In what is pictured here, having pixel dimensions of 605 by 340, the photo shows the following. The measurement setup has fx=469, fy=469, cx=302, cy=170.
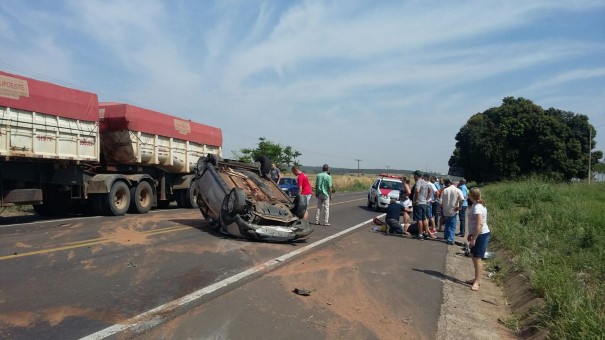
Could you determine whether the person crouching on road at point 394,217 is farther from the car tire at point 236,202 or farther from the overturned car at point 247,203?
the car tire at point 236,202

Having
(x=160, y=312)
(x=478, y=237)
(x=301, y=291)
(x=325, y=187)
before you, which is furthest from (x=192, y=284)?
(x=325, y=187)

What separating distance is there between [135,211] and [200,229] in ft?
15.5

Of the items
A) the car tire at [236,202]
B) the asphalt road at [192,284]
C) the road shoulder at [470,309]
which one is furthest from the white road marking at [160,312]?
the road shoulder at [470,309]

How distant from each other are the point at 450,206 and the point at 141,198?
389 inches

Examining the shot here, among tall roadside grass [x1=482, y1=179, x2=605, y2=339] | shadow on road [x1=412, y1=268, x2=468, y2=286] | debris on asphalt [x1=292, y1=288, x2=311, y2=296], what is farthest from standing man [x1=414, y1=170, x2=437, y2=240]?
debris on asphalt [x1=292, y1=288, x2=311, y2=296]

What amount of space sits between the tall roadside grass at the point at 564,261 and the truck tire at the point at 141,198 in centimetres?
1086

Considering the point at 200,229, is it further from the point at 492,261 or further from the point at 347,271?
the point at 492,261

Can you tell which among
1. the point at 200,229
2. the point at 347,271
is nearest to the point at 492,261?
the point at 347,271

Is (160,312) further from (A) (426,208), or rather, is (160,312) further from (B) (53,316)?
(A) (426,208)

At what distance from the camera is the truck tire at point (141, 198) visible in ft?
49.6

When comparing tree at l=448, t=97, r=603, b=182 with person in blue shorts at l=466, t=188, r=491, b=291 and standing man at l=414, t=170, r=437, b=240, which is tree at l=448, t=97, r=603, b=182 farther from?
person in blue shorts at l=466, t=188, r=491, b=291

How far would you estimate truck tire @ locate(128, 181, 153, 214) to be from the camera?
15.1 m

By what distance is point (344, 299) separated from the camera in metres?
6.37

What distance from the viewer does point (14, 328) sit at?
451 centimetres
